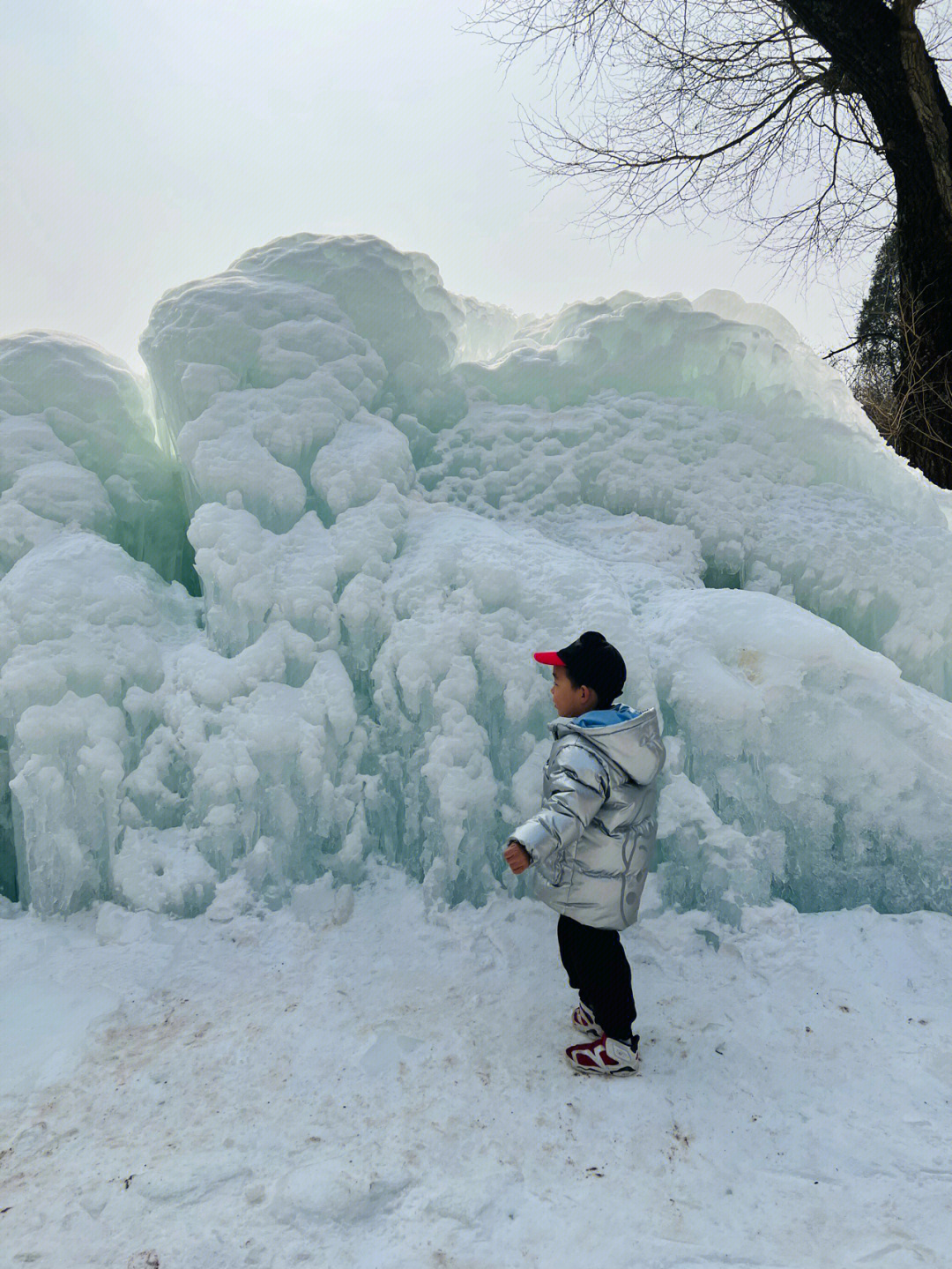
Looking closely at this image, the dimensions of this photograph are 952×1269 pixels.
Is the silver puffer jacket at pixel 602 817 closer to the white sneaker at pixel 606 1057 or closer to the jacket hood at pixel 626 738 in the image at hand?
the jacket hood at pixel 626 738

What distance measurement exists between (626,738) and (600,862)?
330 mm

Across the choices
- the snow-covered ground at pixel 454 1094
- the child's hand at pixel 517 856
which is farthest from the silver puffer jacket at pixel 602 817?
the snow-covered ground at pixel 454 1094

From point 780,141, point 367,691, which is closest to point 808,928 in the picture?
point 367,691

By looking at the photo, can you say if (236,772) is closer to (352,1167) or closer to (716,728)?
(352,1167)

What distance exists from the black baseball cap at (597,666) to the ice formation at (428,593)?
0.49 m

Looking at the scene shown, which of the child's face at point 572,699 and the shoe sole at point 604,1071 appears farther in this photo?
the child's face at point 572,699

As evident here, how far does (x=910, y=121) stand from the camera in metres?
5.49

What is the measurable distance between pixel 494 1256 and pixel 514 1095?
1.58 feet

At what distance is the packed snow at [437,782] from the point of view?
1.72 m

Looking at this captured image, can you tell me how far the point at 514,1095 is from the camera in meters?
1.98

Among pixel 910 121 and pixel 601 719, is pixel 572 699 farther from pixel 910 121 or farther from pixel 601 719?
pixel 910 121

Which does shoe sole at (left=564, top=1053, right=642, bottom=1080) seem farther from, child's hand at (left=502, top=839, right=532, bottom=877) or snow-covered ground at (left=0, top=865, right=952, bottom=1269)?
child's hand at (left=502, top=839, right=532, bottom=877)

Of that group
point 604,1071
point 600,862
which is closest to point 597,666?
point 600,862

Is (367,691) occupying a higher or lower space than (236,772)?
higher
